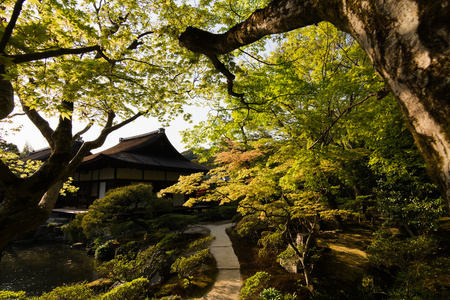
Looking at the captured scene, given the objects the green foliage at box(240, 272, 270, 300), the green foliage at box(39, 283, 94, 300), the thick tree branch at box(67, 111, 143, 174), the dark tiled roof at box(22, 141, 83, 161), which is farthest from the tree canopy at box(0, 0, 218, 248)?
the dark tiled roof at box(22, 141, 83, 161)

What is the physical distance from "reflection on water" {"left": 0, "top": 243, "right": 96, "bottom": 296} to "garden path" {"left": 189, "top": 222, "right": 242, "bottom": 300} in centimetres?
484

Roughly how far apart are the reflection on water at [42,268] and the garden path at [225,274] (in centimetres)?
484

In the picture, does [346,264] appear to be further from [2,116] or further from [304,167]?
[2,116]

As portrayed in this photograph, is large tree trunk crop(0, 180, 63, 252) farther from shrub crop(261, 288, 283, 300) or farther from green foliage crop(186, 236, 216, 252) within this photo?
green foliage crop(186, 236, 216, 252)

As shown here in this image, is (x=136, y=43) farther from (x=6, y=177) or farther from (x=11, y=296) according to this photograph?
(x=11, y=296)

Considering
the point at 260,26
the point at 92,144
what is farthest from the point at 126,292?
the point at 260,26

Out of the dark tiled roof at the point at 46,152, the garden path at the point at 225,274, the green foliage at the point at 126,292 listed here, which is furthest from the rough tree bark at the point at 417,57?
the dark tiled roof at the point at 46,152

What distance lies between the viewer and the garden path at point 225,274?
484 centimetres

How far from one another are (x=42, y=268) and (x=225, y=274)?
823 cm

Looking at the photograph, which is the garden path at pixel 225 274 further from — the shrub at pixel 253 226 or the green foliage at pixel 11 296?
the green foliage at pixel 11 296

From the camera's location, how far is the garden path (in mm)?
4836

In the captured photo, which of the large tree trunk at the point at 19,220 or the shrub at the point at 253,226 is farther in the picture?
the shrub at the point at 253,226

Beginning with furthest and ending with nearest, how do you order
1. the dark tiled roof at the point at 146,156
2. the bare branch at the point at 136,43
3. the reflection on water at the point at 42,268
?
the dark tiled roof at the point at 146,156
the reflection on water at the point at 42,268
the bare branch at the point at 136,43

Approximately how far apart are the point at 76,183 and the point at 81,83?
17.2m
